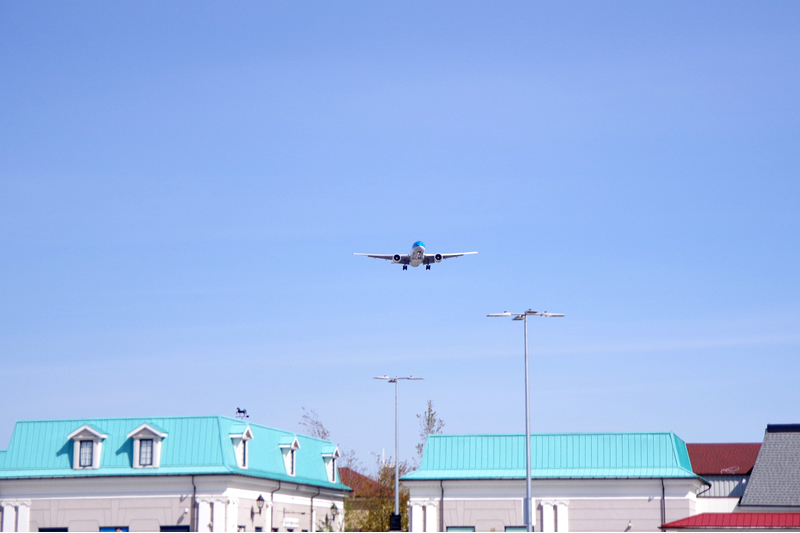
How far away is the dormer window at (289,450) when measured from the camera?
71.0 metres

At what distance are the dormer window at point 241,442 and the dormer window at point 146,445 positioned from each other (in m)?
4.29

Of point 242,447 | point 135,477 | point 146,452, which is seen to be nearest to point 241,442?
point 242,447

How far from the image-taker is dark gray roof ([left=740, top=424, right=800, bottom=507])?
224 ft

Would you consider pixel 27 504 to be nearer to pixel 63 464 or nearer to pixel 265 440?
pixel 63 464

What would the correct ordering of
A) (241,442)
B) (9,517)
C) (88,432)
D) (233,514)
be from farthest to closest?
(241,442)
(88,432)
(9,517)
(233,514)

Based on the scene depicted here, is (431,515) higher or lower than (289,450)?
lower

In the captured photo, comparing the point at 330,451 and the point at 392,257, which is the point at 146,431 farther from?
the point at 392,257

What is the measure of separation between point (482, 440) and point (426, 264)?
47.2ft

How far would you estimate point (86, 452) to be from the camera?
2477 inches

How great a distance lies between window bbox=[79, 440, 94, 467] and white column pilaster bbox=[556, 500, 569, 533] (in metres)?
28.7

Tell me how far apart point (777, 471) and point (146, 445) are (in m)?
41.4

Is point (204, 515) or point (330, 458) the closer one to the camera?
point (204, 515)

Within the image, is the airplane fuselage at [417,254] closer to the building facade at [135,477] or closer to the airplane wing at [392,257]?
the airplane wing at [392,257]

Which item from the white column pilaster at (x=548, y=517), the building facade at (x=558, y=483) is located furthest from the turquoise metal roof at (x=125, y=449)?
the white column pilaster at (x=548, y=517)
